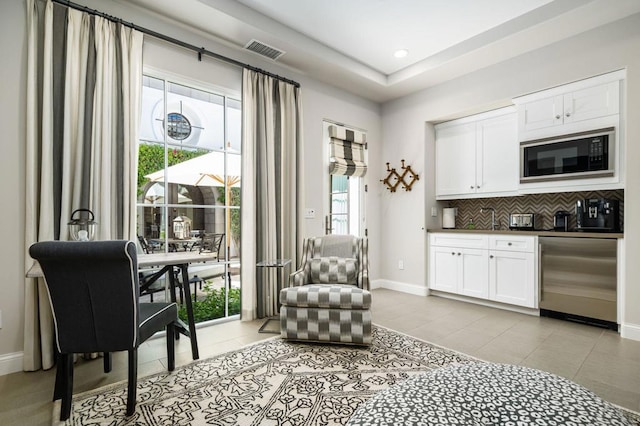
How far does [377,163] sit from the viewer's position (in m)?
4.89

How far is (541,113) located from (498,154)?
0.62 metres

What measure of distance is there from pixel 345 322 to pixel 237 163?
2020 millimetres

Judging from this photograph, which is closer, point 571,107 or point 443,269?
point 571,107

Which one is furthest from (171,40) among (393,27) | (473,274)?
(473,274)

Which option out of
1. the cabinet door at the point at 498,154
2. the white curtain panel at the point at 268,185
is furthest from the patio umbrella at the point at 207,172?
the cabinet door at the point at 498,154

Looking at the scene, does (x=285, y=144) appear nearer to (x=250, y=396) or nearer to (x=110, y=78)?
(x=110, y=78)

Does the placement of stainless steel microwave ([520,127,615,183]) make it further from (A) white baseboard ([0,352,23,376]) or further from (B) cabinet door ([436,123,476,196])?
(A) white baseboard ([0,352,23,376])

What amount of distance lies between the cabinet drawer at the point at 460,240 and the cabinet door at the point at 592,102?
152 cm

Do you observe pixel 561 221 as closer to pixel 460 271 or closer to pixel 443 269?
pixel 460 271

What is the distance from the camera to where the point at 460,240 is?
4035 millimetres

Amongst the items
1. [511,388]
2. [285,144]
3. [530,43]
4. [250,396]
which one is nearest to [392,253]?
[285,144]

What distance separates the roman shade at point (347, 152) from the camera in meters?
4.25

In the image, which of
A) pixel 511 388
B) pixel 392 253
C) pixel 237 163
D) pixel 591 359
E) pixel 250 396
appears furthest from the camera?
pixel 392 253

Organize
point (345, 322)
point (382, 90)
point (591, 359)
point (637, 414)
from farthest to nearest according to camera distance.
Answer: point (382, 90), point (345, 322), point (591, 359), point (637, 414)
